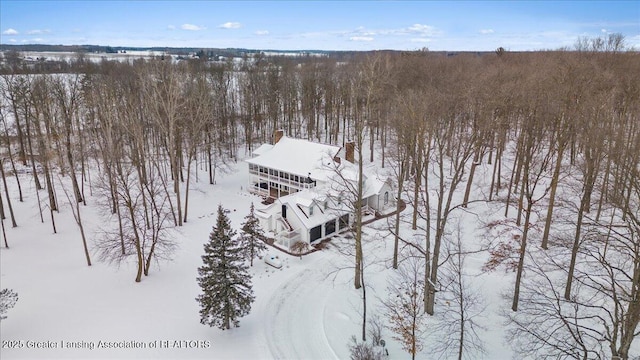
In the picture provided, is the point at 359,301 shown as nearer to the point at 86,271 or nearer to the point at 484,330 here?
the point at 484,330

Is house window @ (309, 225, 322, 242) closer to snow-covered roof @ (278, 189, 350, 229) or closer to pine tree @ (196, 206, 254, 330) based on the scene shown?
snow-covered roof @ (278, 189, 350, 229)

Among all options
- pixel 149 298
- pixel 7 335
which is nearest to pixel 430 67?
pixel 149 298

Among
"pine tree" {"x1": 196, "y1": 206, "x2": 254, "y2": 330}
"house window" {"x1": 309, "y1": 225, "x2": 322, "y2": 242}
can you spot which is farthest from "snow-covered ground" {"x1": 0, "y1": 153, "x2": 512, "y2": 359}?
"house window" {"x1": 309, "y1": 225, "x2": 322, "y2": 242}

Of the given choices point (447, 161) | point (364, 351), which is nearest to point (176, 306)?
point (364, 351)

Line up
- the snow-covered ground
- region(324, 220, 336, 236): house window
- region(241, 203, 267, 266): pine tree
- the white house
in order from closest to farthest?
the snow-covered ground < region(241, 203, 267, 266): pine tree < the white house < region(324, 220, 336, 236): house window

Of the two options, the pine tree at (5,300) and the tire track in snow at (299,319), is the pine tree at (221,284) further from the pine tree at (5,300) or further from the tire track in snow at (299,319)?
the pine tree at (5,300)

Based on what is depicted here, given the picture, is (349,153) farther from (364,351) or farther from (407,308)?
(364,351)
